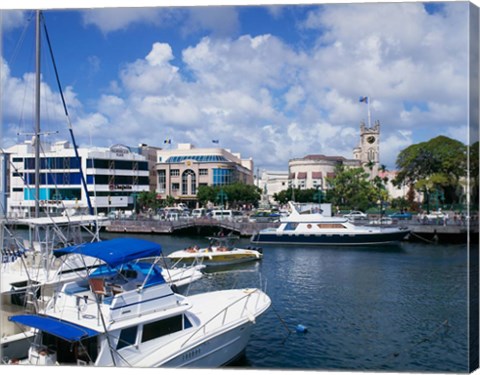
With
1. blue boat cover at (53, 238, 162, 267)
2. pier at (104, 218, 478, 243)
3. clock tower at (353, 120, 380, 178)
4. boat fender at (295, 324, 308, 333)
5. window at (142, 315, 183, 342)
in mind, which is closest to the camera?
window at (142, 315, 183, 342)

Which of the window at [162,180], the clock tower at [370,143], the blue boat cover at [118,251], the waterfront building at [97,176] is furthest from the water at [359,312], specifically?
the clock tower at [370,143]

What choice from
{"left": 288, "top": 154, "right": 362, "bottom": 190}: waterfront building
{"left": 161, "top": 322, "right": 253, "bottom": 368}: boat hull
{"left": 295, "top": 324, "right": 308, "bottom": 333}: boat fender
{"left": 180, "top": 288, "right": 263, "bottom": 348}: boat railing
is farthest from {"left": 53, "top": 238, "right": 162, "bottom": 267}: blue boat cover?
{"left": 288, "top": 154, "right": 362, "bottom": 190}: waterfront building

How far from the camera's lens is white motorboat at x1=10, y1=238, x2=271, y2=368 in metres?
8.21

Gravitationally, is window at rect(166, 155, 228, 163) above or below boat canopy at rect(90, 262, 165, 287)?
above

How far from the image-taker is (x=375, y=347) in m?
11.0

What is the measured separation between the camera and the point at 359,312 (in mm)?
13891

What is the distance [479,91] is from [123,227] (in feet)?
118

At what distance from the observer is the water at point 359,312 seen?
10.4 meters

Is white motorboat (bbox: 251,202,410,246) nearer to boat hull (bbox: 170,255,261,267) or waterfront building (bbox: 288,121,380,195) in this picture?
boat hull (bbox: 170,255,261,267)

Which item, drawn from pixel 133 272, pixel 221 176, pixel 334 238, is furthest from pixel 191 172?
pixel 133 272

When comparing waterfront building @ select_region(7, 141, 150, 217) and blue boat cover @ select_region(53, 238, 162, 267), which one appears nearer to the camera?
blue boat cover @ select_region(53, 238, 162, 267)

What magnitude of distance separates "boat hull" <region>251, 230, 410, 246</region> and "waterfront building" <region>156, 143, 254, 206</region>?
34.2 meters

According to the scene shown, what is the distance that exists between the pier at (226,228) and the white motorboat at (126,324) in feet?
83.1

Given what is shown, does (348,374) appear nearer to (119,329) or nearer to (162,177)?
(119,329)
